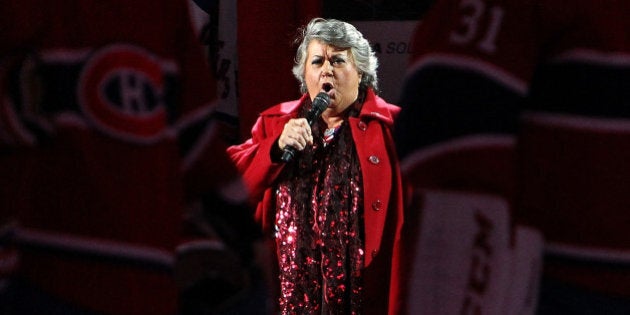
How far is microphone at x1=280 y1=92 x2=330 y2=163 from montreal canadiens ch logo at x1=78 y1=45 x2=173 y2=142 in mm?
1485

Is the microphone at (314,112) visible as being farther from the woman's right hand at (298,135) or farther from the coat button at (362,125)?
the coat button at (362,125)

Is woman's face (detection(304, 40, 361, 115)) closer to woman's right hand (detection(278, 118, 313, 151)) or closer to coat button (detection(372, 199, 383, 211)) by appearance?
woman's right hand (detection(278, 118, 313, 151))

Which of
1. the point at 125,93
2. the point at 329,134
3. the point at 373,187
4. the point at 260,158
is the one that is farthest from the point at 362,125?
the point at 125,93

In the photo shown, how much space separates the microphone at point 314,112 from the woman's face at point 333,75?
4.0 inches

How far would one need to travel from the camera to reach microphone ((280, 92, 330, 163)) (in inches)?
96.6

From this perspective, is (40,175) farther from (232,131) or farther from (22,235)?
(232,131)

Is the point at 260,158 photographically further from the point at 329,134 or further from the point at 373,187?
the point at 373,187

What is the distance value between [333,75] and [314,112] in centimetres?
24

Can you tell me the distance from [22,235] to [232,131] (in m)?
3.11

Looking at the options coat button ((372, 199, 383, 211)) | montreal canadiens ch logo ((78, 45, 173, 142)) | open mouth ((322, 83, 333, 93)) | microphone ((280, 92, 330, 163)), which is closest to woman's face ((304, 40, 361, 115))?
open mouth ((322, 83, 333, 93))

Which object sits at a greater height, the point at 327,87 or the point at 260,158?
the point at 327,87

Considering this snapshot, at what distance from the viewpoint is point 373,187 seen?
100.0 inches

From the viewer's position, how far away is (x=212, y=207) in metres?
1.13

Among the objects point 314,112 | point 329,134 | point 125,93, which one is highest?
point 125,93
